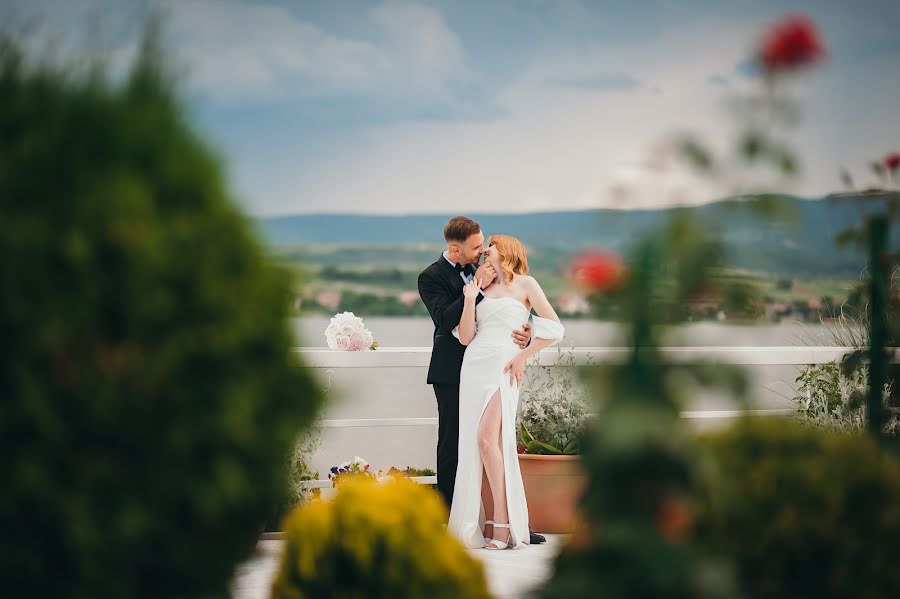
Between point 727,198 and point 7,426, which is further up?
point 727,198

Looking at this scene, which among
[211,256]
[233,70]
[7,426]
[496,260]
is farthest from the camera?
[233,70]

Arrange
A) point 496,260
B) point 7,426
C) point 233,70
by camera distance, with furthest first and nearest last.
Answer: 1. point 233,70
2. point 496,260
3. point 7,426

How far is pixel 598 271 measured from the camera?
1.97 meters

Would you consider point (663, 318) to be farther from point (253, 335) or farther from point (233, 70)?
point (233, 70)

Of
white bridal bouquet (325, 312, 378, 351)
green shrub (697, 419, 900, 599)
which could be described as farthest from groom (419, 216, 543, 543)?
green shrub (697, 419, 900, 599)

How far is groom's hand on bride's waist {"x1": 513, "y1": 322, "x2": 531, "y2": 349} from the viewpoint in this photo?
235 inches

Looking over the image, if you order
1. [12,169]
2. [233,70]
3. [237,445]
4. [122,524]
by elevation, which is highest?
[233,70]

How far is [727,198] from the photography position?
6.78 feet

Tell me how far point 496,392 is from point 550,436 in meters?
0.88

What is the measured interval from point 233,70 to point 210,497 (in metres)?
23.2

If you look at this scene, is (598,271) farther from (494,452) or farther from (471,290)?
(494,452)

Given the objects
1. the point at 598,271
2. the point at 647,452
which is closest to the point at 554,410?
the point at 598,271

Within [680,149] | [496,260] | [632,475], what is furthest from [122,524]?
[496,260]

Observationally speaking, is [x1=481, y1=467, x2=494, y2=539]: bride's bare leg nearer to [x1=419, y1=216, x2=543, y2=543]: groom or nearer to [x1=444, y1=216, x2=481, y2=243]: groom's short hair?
[x1=419, y1=216, x2=543, y2=543]: groom
